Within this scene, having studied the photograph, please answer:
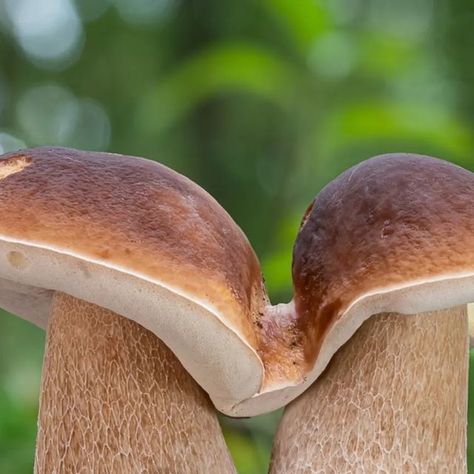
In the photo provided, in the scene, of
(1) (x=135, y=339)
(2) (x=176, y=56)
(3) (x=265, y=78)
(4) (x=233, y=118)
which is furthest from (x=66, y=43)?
(1) (x=135, y=339)

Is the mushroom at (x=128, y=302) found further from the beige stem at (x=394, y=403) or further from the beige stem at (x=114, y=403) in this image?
the beige stem at (x=394, y=403)

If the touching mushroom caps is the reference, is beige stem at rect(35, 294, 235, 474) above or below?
below

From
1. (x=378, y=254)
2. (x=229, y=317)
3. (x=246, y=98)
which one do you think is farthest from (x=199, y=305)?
(x=246, y=98)

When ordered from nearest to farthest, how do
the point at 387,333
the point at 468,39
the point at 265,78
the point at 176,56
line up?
the point at 387,333 → the point at 265,78 → the point at 468,39 → the point at 176,56

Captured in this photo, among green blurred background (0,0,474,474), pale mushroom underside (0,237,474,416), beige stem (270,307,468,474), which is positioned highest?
pale mushroom underside (0,237,474,416)

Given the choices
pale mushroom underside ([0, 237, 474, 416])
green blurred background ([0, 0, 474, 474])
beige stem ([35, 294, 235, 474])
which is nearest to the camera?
pale mushroom underside ([0, 237, 474, 416])

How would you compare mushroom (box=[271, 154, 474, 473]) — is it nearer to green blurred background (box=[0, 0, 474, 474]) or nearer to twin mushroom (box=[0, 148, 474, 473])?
twin mushroom (box=[0, 148, 474, 473])

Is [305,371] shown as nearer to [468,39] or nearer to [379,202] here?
[379,202]

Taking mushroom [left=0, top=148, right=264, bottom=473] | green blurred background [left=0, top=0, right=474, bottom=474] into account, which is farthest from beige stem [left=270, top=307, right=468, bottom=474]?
green blurred background [left=0, top=0, right=474, bottom=474]
